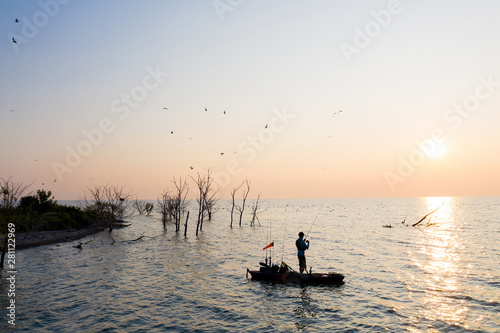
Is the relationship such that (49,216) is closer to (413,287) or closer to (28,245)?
(28,245)

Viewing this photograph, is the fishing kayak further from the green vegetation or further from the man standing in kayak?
the green vegetation

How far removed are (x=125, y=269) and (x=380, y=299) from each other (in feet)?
62.9

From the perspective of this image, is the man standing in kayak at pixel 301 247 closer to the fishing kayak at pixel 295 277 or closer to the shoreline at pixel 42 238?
the fishing kayak at pixel 295 277

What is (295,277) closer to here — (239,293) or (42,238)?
(239,293)

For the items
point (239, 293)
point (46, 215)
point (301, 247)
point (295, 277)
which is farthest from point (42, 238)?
point (301, 247)

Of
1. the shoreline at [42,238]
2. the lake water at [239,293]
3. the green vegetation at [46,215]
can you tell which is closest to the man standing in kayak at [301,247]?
the lake water at [239,293]

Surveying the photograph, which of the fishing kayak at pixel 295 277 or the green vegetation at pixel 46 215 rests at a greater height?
the green vegetation at pixel 46 215

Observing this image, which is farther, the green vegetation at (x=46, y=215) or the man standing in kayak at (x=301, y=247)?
the green vegetation at (x=46, y=215)

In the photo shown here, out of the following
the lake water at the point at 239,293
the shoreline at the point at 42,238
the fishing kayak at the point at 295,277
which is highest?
the shoreline at the point at 42,238

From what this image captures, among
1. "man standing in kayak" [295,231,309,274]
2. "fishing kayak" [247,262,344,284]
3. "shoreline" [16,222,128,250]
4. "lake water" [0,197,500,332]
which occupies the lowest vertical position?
"lake water" [0,197,500,332]

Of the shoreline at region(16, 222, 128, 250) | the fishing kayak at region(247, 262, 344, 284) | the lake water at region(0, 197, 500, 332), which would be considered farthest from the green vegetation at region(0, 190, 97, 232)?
the fishing kayak at region(247, 262, 344, 284)

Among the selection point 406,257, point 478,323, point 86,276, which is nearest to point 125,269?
point 86,276

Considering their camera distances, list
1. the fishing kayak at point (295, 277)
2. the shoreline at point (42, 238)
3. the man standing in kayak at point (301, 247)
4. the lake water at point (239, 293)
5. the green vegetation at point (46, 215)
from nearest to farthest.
A: the lake water at point (239, 293) < the fishing kayak at point (295, 277) < the man standing in kayak at point (301, 247) < the shoreline at point (42, 238) < the green vegetation at point (46, 215)

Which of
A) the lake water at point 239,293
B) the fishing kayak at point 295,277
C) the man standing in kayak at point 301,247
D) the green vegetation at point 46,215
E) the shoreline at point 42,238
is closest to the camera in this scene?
the lake water at point 239,293
